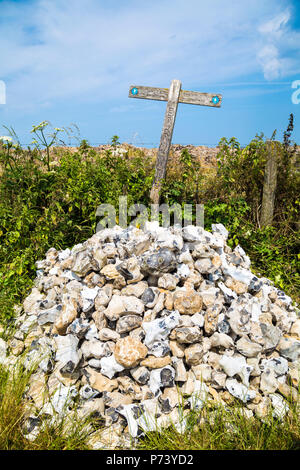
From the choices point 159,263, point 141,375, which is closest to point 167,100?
point 159,263

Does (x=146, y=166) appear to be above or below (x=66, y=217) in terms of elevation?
above

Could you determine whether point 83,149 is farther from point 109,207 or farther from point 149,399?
point 149,399

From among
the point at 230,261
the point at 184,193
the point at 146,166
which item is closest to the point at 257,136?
the point at 184,193

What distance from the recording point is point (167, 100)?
18.7 feet

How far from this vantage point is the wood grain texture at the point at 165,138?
18.5 ft

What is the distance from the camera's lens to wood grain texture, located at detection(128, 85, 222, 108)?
561 cm

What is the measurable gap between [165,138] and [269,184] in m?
1.92

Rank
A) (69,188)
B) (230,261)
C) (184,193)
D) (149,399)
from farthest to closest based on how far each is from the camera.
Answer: (184,193) → (69,188) → (230,261) → (149,399)

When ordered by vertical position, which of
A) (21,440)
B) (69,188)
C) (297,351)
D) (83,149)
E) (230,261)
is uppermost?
(83,149)

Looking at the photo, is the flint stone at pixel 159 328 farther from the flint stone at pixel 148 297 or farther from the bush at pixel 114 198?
the bush at pixel 114 198

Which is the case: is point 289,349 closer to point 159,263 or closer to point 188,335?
point 188,335

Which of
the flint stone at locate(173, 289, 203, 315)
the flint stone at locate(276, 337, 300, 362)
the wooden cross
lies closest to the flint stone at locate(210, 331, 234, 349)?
the flint stone at locate(173, 289, 203, 315)

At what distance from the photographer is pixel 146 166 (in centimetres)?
609

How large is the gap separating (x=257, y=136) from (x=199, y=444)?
486 cm
